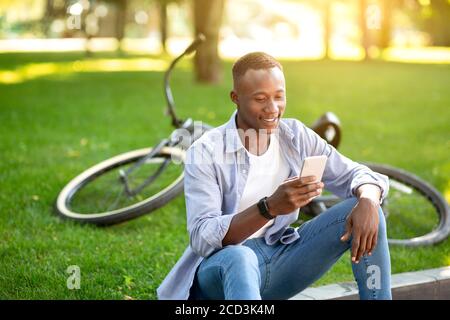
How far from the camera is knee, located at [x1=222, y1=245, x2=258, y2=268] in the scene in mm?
3158

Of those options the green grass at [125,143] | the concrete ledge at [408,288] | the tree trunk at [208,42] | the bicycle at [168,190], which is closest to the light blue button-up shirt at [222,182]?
the concrete ledge at [408,288]

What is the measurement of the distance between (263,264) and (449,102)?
37.9 feet

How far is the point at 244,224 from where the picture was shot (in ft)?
10.6

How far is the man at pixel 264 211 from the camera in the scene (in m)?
3.23

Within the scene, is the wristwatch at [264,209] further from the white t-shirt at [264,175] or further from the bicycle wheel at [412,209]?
the bicycle wheel at [412,209]

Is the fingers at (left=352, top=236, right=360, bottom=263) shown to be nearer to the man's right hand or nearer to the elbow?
the man's right hand


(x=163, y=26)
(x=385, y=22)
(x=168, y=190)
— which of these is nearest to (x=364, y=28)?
(x=385, y=22)

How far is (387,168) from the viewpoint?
6297mm

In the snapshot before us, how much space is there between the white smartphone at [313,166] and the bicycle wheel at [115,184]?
10.0 ft

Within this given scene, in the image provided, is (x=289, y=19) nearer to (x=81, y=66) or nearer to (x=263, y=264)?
(x=81, y=66)

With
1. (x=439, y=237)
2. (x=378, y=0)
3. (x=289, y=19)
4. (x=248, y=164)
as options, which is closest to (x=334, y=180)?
(x=248, y=164)

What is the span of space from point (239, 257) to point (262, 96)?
751mm

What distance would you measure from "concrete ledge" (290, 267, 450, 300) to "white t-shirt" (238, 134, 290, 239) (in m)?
0.91

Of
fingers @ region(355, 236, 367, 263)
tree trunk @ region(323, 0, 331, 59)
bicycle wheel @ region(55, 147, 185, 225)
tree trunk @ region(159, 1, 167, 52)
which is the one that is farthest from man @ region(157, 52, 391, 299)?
tree trunk @ region(159, 1, 167, 52)
